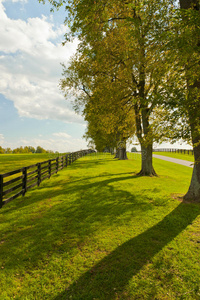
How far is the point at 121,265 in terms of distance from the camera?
4.28m

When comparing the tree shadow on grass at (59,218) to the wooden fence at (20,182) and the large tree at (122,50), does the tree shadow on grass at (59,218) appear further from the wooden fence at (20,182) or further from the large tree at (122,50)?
the large tree at (122,50)

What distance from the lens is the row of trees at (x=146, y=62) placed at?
6.36 meters

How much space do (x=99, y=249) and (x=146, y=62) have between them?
12.8m

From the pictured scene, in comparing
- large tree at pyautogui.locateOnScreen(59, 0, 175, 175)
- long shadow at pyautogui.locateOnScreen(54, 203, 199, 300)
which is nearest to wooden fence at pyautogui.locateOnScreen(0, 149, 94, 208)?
long shadow at pyautogui.locateOnScreen(54, 203, 199, 300)

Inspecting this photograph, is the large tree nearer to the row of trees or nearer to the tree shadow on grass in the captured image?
the row of trees

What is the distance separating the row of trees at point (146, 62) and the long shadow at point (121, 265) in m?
4.02

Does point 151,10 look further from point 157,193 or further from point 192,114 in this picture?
point 157,193

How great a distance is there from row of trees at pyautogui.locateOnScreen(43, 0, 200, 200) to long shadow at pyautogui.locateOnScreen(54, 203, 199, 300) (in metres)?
4.02

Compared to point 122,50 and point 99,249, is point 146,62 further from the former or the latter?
point 99,249

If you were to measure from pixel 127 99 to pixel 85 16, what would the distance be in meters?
8.66

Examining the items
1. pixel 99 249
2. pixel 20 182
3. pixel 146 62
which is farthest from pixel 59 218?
pixel 146 62

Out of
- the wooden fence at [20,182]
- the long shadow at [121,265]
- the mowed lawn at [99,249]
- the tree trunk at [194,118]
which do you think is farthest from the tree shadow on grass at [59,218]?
the tree trunk at [194,118]

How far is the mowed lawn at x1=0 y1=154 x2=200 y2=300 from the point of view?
3619mm

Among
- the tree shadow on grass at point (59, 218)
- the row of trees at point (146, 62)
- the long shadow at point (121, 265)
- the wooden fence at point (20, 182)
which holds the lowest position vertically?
the long shadow at point (121, 265)
